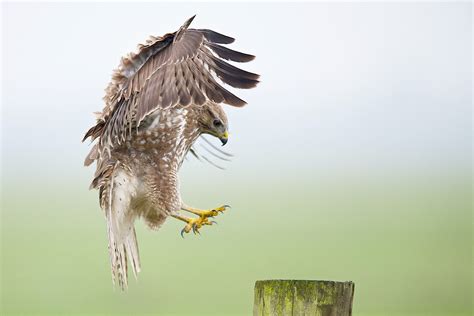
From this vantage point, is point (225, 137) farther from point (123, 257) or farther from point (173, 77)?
point (123, 257)

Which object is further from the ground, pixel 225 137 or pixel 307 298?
pixel 225 137

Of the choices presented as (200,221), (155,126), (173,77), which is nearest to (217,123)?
(155,126)

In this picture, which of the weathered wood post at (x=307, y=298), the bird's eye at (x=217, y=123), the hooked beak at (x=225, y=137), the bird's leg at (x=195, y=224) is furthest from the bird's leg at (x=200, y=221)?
the weathered wood post at (x=307, y=298)

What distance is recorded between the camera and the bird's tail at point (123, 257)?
5.92m

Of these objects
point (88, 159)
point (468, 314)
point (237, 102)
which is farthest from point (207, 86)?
point (468, 314)

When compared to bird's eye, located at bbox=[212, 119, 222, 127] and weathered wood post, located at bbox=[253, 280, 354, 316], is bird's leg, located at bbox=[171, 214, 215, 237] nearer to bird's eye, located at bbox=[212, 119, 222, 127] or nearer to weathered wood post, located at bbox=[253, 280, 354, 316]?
bird's eye, located at bbox=[212, 119, 222, 127]

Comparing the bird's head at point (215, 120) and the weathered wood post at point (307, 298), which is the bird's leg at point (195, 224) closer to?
the bird's head at point (215, 120)

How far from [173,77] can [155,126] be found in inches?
35.4

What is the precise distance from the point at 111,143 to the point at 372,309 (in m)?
7.68

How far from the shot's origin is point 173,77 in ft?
15.9

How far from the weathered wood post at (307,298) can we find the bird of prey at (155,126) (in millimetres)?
1839

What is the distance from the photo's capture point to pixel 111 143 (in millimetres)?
5441

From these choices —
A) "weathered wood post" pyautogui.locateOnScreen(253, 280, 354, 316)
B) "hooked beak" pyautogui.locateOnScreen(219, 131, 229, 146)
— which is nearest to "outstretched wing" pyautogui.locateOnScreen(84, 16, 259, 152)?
"hooked beak" pyautogui.locateOnScreen(219, 131, 229, 146)

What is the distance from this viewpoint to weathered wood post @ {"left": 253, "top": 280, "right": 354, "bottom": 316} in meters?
3.17
